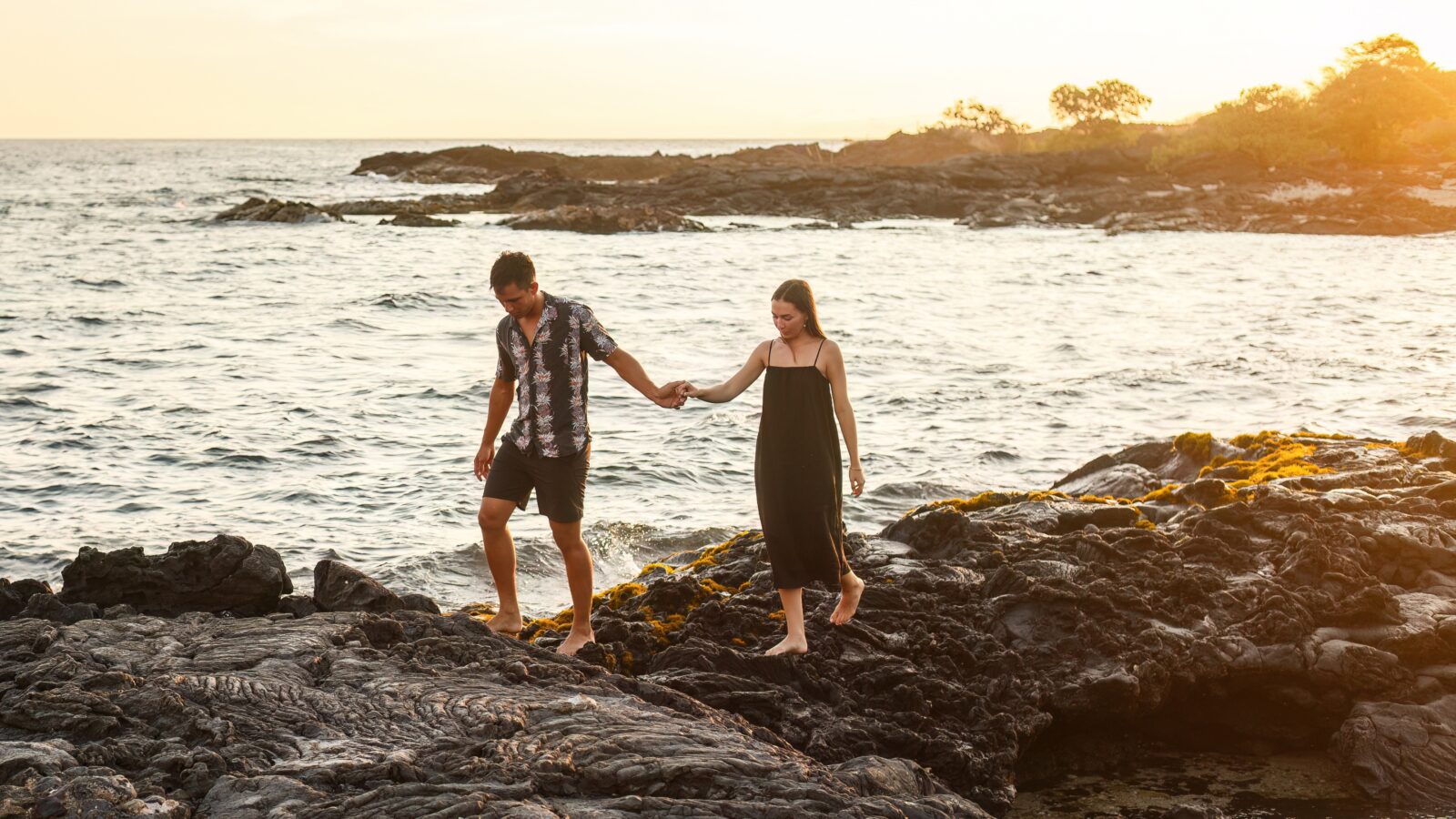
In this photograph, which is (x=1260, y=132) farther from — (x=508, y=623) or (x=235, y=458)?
(x=508, y=623)

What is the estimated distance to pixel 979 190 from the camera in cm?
6912

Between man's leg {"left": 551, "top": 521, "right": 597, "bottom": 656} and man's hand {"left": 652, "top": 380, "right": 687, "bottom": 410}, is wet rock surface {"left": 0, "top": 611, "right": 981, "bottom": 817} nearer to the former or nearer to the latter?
man's leg {"left": 551, "top": 521, "right": 597, "bottom": 656}

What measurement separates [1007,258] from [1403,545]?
117 ft

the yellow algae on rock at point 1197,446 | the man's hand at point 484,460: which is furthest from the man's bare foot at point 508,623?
the yellow algae on rock at point 1197,446

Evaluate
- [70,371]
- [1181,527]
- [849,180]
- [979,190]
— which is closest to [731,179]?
[849,180]

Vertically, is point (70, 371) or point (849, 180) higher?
point (849, 180)

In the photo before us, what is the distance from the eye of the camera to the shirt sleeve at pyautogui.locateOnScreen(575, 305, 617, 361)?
7012mm

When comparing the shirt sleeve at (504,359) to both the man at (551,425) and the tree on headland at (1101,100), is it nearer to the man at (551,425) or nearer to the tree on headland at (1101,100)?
the man at (551,425)

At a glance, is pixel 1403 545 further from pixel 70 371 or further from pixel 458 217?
pixel 458 217

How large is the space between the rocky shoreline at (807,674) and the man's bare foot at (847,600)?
0.28 feet

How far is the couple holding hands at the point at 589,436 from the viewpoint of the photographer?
674 centimetres

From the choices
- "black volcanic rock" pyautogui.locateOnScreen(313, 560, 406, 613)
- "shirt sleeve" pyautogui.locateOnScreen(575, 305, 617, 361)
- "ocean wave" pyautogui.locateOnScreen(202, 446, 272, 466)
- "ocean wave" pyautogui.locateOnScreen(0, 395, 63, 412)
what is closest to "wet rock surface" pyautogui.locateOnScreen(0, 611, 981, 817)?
"black volcanic rock" pyautogui.locateOnScreen(313, 560, 406, 613)

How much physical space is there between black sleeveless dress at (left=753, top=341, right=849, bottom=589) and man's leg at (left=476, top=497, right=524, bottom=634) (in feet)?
4.94

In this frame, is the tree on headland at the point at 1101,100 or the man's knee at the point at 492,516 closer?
the man's knee at the point at 492,516
